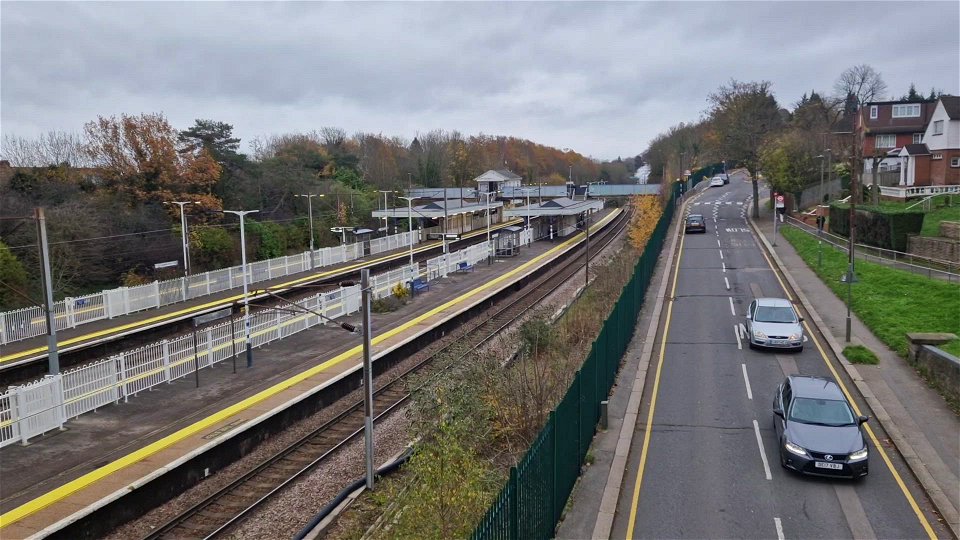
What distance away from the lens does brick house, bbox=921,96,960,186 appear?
53625 millimetres

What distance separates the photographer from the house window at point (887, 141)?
2761 inches

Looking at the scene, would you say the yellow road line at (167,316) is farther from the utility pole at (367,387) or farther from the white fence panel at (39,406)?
the white fence panel at (39,406)

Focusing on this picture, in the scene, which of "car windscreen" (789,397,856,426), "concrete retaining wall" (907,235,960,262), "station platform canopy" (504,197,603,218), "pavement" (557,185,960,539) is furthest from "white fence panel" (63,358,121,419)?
"station platform canopy" (504,197,603,218)

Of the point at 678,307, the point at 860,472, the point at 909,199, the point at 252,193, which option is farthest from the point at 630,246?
the point at 860,472

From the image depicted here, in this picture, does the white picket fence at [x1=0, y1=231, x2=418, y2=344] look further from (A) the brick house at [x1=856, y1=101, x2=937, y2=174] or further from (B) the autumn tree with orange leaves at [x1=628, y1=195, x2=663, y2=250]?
(A) the brick house at [x1=856, y1=101, x2=937, y2=174]

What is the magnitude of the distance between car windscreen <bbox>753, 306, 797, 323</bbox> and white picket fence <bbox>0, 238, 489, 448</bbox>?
616 inches

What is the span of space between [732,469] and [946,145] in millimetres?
52178

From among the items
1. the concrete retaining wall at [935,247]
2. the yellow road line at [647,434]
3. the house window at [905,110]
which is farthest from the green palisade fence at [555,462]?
the house window at [905,110]

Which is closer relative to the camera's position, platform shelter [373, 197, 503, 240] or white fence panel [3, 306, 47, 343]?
white fence panel [3, 306, 47, 343]

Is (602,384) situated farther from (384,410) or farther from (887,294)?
(887,294)

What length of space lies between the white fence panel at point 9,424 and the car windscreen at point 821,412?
60.5 feet

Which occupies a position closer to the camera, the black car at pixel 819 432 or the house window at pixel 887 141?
the black car at pixel 819 432

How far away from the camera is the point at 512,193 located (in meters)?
98.6

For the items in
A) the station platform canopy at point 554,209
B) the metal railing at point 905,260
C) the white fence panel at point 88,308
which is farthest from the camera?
the station platform canopy at point 554,209
